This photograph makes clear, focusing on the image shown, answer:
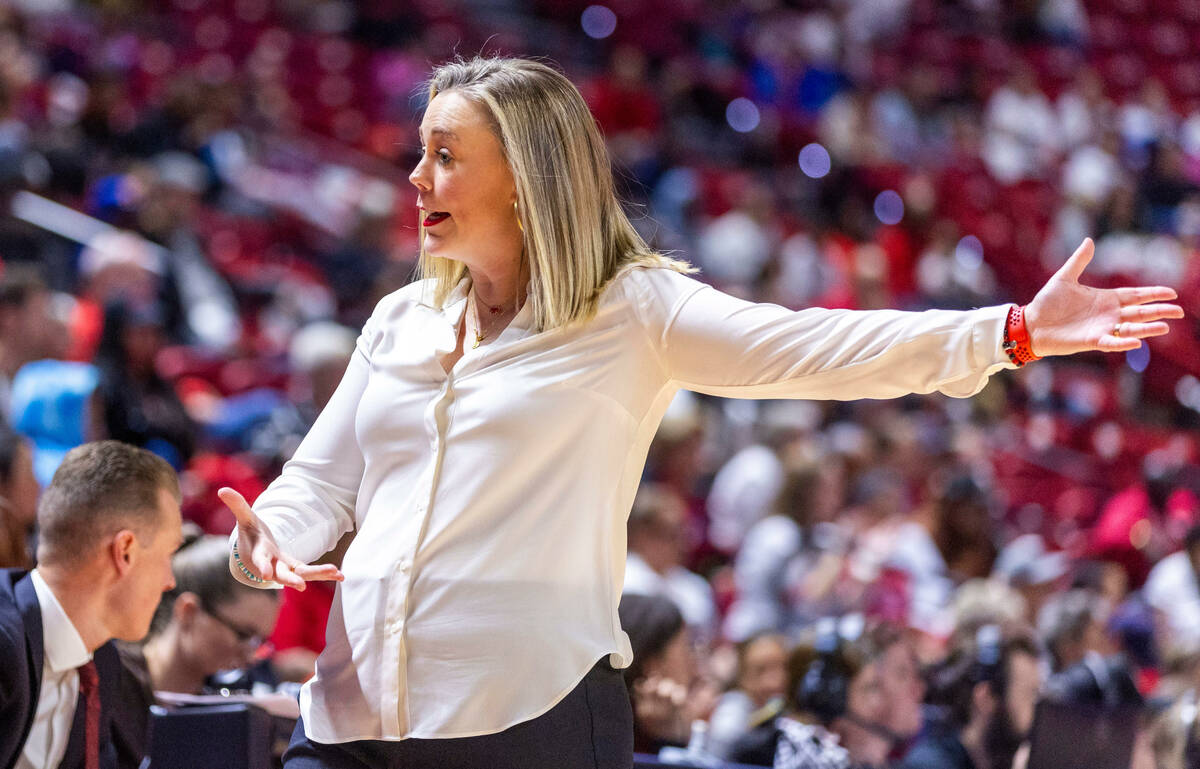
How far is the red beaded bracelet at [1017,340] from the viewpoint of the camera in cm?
169

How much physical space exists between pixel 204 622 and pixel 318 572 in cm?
143

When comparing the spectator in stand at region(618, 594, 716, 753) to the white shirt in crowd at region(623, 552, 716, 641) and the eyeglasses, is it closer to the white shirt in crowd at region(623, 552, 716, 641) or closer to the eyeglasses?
the eyeglasses

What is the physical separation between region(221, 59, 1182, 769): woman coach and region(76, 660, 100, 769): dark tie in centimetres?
64

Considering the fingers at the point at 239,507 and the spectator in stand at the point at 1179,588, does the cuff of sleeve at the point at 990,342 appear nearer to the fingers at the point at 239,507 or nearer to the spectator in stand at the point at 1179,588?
the fingers at the point at 239,507

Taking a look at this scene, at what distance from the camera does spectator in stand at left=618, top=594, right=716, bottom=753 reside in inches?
133

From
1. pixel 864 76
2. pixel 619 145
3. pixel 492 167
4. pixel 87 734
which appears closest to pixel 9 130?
pixel 619 145

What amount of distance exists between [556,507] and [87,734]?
101cm

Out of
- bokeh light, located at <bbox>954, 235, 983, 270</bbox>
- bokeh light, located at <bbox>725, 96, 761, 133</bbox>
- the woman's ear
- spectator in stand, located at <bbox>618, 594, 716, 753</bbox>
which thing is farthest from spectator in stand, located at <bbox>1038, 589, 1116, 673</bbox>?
bokeh light, located at <bbox>725, 96, 761, 133</bbox>

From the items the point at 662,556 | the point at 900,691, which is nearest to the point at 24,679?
the point at 900,691

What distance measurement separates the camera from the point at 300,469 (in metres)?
1.95

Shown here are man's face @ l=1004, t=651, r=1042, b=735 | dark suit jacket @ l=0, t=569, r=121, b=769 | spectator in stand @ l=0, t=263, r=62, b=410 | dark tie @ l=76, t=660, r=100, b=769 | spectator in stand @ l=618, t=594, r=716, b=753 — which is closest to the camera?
dark suit jacket @ l=0, t=569, r=121, b=769

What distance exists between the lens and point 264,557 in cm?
174

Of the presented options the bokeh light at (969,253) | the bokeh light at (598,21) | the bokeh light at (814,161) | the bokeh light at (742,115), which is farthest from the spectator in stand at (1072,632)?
the bokeh light at (598,21)

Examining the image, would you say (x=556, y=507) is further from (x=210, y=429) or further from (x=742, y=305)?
(x=210, y=429)
